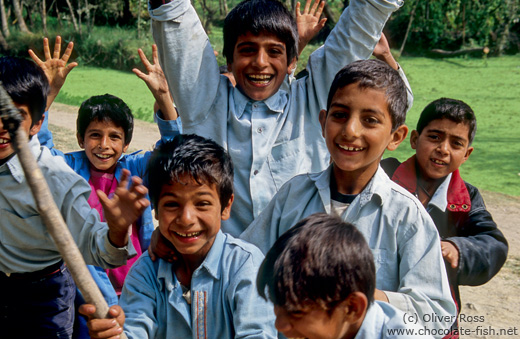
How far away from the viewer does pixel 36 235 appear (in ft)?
6.07

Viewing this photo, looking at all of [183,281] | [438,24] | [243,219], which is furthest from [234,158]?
[438,24]

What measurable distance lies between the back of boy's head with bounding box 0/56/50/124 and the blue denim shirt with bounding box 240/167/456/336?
809 mm

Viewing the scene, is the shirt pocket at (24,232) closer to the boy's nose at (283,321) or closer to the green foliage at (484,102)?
the boy's nose at (283,321)

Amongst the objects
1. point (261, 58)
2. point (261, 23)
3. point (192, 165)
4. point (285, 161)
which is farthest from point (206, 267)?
point (261, 23)

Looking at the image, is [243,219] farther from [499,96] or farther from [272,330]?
[499,96]

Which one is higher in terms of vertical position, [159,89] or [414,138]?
[159,89]

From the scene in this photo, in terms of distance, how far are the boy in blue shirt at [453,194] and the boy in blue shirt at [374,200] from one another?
34cm

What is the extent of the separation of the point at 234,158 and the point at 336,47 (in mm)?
490

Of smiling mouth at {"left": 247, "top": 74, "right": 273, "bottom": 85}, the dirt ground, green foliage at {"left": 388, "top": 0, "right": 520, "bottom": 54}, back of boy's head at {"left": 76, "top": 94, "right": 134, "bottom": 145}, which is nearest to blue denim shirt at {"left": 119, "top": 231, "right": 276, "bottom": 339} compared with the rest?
smiling mouth at {"left": 247, "top": 74, "right": 273, "bottom": 85}

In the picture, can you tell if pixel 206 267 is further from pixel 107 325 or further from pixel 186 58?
pixel 186 58

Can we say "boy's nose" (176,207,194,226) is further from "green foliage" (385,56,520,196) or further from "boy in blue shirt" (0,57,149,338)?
"green foliage" (385,56,520,196)

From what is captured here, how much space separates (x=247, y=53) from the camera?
2.02 meters

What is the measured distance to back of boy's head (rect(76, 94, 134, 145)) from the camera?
8.68ft

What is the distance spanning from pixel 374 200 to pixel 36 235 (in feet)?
3.34
